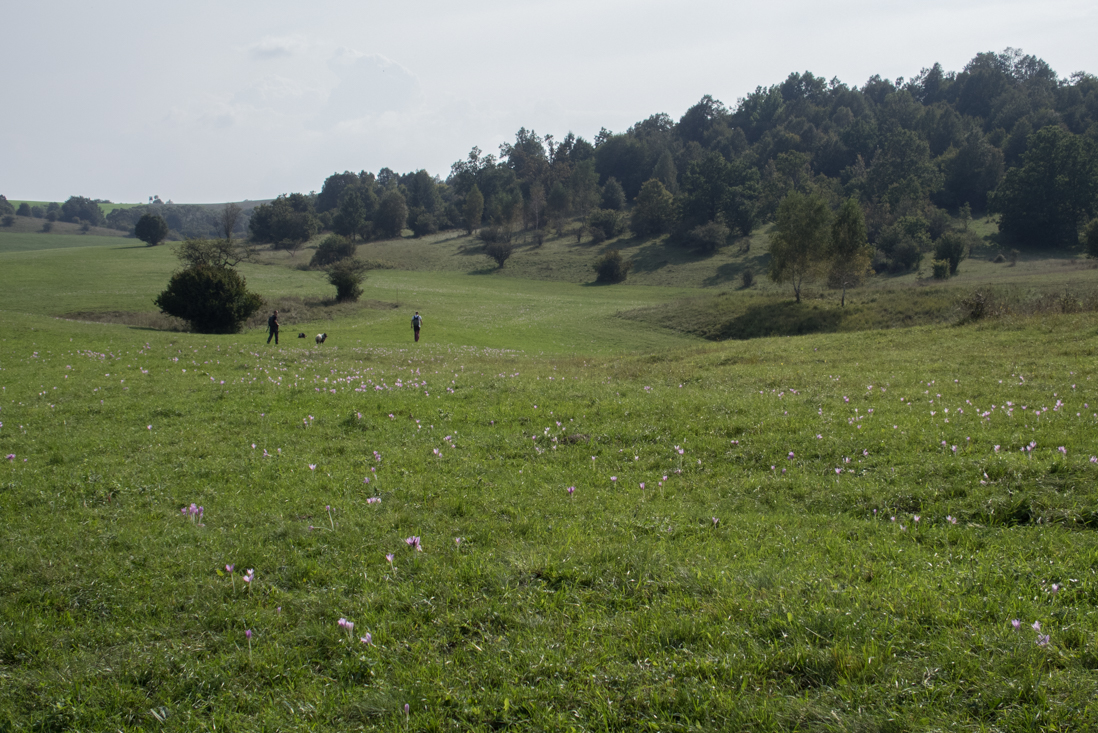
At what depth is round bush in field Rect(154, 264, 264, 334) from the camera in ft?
154

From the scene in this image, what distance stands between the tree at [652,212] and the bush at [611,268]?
34.5 metres

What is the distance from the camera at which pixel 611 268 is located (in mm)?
107188

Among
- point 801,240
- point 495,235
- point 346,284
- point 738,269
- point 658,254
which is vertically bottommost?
point 346,284

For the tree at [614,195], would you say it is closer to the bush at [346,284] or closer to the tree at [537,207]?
the tree at [537,207]

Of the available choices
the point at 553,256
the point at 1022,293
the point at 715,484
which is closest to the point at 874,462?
the point at 715,484

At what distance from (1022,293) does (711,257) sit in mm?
74059

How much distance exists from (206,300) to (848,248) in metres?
57.9

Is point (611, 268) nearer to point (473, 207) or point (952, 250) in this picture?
point (952, 250)

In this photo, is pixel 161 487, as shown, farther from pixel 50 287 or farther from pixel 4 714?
pixel 50 287

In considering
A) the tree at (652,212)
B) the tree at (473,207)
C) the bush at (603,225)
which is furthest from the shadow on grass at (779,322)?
the tree at (473,207)

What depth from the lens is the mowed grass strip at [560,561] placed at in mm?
4207

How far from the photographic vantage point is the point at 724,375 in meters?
17.9

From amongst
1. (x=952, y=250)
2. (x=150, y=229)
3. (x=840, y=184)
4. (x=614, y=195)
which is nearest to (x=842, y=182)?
(x=840, y=184)

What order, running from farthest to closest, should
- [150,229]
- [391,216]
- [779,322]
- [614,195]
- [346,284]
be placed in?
[614,195] → [391,216] → [150,229] → [346,284] → [779,322]
